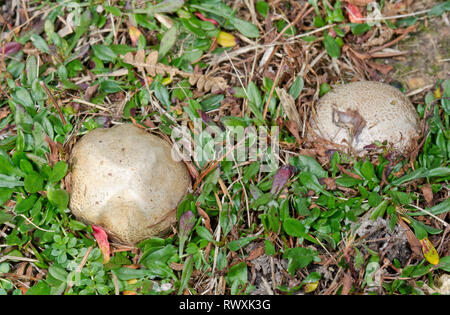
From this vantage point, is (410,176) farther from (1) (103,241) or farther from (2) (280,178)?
(1) (103,241)

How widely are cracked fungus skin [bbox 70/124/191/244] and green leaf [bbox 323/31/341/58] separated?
1.23 metres

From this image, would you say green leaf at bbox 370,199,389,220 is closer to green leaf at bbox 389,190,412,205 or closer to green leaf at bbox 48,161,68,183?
green leaf at bbox 389,190,412,205

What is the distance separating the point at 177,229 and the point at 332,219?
0.79 m

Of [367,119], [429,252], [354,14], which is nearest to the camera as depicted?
[429,252]

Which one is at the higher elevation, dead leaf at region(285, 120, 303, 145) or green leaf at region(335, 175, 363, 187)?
dead leaf at region(285, 120, 303, 145)

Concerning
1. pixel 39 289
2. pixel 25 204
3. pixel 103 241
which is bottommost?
pixel 39 289

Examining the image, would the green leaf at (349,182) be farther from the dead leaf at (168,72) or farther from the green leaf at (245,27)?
the green leaf at (245,27)

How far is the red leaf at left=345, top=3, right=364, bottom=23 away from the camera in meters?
2.97

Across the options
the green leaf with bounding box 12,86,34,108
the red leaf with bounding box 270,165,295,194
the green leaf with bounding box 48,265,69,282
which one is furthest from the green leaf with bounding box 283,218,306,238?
the green leaf with bounding box 12,86,34,108

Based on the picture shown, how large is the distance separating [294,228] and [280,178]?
29 cm

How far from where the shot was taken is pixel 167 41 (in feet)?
9.10

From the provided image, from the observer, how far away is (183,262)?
2322 millimetres

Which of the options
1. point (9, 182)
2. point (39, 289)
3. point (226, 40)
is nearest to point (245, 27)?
point (226, 40)
